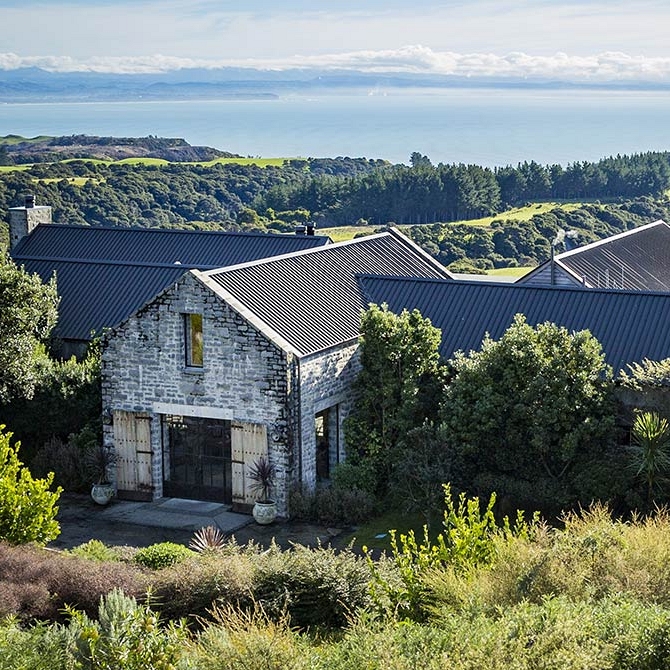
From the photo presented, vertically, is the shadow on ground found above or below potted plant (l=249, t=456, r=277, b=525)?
below

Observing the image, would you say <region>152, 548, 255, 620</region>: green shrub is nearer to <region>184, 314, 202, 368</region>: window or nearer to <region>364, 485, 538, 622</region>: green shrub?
<region>364, 485, 538, 622</region>: green shrub

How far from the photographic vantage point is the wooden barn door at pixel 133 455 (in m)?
→ 26.1

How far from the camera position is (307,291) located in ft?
89.2

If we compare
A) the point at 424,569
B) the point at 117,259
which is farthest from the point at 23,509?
the point at 117,259

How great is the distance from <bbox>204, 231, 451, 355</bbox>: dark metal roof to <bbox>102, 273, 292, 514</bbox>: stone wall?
24.3 inches

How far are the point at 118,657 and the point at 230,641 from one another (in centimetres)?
124

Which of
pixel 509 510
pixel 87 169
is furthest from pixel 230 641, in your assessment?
pixel 87 169

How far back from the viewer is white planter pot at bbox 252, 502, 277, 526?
24312mm

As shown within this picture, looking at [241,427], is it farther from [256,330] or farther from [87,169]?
[87,169]

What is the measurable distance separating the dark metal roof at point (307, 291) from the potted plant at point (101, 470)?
15.2 ft

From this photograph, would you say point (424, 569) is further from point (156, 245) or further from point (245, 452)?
point (156, 245)

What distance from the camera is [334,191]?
3474 inches

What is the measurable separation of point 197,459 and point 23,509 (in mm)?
6866

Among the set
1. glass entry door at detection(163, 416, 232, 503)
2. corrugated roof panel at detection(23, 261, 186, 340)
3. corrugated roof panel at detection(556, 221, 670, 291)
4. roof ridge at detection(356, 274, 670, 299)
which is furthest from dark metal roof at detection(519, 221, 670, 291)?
glass entry door at detection(163, 416, 232, 503)
